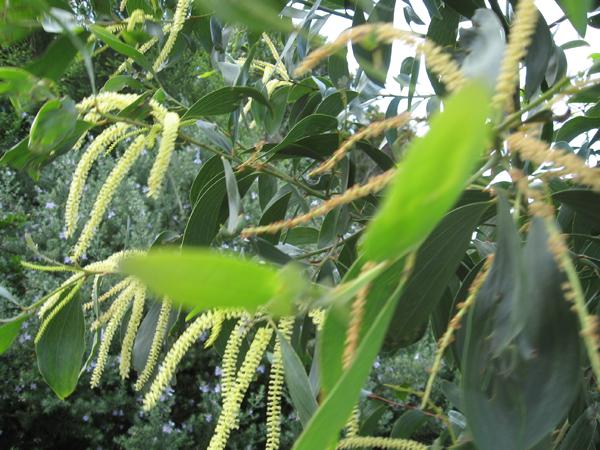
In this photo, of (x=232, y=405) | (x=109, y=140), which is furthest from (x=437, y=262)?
(x=109, y=140)

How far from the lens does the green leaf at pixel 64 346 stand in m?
0.81

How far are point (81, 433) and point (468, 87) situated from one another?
122 inches

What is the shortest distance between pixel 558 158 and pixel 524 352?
17cm

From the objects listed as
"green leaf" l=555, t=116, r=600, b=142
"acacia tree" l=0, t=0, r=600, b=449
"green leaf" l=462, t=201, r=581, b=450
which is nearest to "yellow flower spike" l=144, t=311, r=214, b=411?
"acacia tree" l=0, t=0, r=600, b=449

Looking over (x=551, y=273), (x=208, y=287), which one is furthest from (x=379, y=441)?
(x=208, y=287)

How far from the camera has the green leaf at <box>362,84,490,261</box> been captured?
19 cm

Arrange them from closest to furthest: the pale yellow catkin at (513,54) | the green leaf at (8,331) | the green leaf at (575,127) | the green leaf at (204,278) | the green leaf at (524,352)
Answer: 1. the green leaf at (204,278)
2. the pale yellow catkin at (513,54)
3. the green leaf at (524,352)
4. the green leaf at (8,331)
5. the green leaf at (575,127)

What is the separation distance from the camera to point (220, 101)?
75 centimetres

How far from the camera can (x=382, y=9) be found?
0.84 m

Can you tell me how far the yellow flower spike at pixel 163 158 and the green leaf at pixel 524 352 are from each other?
22 cm

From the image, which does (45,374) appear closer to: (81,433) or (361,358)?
(361,358)

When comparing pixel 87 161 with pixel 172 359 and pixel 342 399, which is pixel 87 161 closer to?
pixel 172 359

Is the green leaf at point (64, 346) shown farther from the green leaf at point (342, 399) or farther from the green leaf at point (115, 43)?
the green leaf at point (342, 399)

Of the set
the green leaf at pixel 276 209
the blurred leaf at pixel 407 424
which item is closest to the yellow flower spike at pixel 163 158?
the green leaf at pixel 276 209
